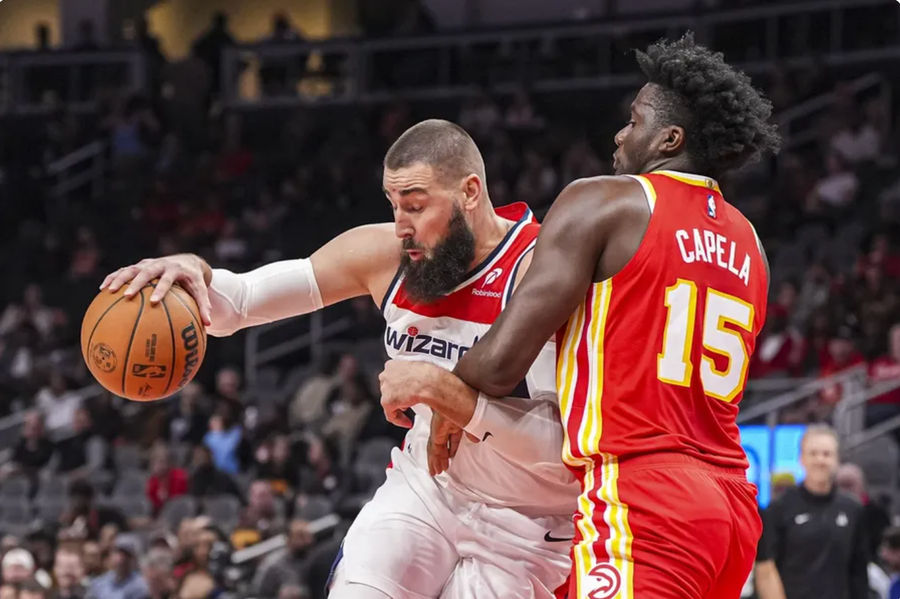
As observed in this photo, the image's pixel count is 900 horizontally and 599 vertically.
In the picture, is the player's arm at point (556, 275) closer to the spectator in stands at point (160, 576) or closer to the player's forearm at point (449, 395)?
the player's forearm at point (449, 395)

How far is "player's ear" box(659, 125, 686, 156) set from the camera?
3.47 meters

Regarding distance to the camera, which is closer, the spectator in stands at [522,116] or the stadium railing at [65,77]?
the spectator in stands at [522,116]

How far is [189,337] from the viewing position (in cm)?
395

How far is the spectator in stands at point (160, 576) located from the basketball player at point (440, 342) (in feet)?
18.9

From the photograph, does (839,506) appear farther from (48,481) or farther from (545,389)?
(48,481)

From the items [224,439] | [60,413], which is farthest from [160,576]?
[60,413]

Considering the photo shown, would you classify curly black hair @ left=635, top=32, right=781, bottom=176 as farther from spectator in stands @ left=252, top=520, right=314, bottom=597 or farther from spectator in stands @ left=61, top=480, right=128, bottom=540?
spectator in stands @ left=61, top=480, right=128, bottom=540

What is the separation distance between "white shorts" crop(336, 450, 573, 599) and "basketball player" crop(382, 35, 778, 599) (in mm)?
713

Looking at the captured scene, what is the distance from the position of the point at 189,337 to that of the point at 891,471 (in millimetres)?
7329

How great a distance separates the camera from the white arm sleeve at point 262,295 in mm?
4188

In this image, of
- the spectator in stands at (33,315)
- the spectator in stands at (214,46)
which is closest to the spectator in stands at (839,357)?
the spectator in stands at (33,315)

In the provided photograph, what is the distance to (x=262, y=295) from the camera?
13.9 feet

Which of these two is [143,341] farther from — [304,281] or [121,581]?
[121,581]

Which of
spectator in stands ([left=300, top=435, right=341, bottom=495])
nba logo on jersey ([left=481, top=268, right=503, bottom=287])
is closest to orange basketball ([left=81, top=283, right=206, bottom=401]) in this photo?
nba logo on jersey ([left=481, top=268, right=503, bottom=287])
